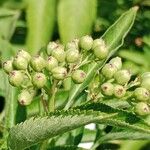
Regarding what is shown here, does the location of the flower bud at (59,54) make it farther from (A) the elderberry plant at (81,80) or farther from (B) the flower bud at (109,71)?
(B) the flower bud at (109,71)

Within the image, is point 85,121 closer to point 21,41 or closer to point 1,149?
point 1,149

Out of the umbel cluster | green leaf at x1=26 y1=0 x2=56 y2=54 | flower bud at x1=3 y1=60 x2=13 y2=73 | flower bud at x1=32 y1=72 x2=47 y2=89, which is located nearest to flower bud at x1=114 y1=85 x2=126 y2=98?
the umbel cluster

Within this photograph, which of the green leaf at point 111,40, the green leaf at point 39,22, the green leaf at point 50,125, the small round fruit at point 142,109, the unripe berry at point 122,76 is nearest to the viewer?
the green leaf at point 50,125

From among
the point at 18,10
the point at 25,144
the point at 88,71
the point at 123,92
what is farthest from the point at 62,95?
the point at 18,10

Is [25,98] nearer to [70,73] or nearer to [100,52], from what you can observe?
[70,73]

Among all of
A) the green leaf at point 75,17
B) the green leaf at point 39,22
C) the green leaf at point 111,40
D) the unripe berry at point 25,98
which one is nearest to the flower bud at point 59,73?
the unripe berry at point 25,98

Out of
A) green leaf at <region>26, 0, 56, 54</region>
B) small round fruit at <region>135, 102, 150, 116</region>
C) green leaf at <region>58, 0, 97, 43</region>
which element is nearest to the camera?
small round fruit at <region>135, 102, 150, 116</region>

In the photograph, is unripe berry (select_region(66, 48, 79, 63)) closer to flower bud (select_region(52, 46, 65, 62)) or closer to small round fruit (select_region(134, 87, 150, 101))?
flower bud (select_region(52, 46, 65, 62))
